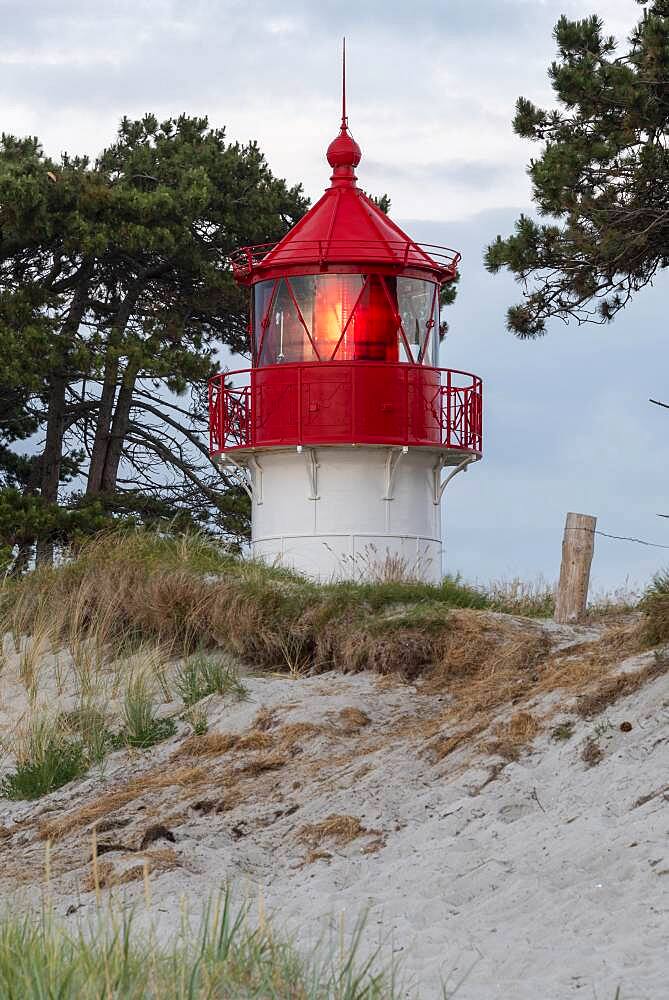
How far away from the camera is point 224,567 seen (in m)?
15.2

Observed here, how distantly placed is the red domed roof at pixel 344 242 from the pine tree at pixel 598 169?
3.19m

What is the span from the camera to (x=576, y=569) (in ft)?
45.9

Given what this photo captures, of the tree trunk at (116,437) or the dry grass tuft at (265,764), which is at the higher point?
the tree trunk at (116,437)

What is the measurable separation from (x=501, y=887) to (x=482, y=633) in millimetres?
5504

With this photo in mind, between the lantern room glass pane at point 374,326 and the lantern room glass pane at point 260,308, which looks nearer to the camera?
the lantern room glass pane at point 374,326

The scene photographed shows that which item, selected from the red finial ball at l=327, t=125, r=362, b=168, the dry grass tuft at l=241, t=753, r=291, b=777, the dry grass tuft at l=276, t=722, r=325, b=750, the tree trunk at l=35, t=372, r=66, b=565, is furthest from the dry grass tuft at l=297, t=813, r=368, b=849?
the tree trunk at l=35, t=372, r=66, b=565

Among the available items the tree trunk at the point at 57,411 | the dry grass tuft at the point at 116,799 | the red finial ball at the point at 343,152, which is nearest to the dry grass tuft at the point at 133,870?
the dry grass tuft at the point at 116,799

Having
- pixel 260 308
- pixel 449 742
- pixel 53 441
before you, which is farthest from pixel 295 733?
pixel 53 441

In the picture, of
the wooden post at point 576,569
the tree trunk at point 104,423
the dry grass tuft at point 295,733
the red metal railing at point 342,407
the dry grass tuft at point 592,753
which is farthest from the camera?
the tree trunk at point 104,423

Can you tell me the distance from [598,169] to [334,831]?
813 centimetres

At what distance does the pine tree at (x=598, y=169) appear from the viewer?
45.3ft

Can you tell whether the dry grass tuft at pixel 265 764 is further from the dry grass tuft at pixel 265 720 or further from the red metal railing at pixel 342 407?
the red metal railing at pixel 342 407

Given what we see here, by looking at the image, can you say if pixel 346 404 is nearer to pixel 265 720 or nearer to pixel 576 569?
pixel 576 569

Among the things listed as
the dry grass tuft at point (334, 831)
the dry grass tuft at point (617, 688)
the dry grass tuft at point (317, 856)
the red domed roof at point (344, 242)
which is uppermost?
the red domed roof at point (344, 242)
